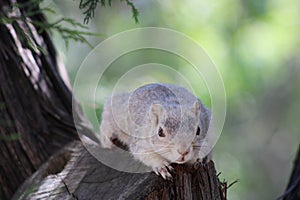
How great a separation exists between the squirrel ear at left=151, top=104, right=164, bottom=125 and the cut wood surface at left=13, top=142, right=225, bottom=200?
0.91ft

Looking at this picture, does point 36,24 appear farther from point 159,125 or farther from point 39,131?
point 159,125

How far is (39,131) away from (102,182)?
27.0 inches

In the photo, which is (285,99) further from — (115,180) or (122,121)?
(115,180)

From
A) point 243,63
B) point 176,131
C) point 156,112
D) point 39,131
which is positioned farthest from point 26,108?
point 243,63

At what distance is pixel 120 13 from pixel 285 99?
246 cm

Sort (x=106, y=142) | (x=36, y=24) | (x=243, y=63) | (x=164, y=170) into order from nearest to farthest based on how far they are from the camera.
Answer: (x=164, y=170)
(x=36, y=24)
(x=106, y=142)
(x=243, y=63)

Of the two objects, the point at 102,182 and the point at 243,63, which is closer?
the point at 102,182

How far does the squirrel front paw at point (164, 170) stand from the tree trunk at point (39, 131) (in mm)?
33

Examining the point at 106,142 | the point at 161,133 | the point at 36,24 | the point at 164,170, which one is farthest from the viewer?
the point at 106,142

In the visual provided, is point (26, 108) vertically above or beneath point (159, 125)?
above

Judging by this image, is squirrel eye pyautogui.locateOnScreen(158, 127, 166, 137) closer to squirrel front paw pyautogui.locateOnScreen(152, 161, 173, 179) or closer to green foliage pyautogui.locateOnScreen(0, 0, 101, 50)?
squirrel front paw pyautogui.locateOnScreen(152, 161, 173, 179)

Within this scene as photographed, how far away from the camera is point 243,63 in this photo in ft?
18.7

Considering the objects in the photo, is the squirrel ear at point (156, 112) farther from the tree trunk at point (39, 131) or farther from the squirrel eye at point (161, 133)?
the tree trunk at point (39, 131)

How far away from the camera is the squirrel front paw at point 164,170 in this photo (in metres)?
1.97
